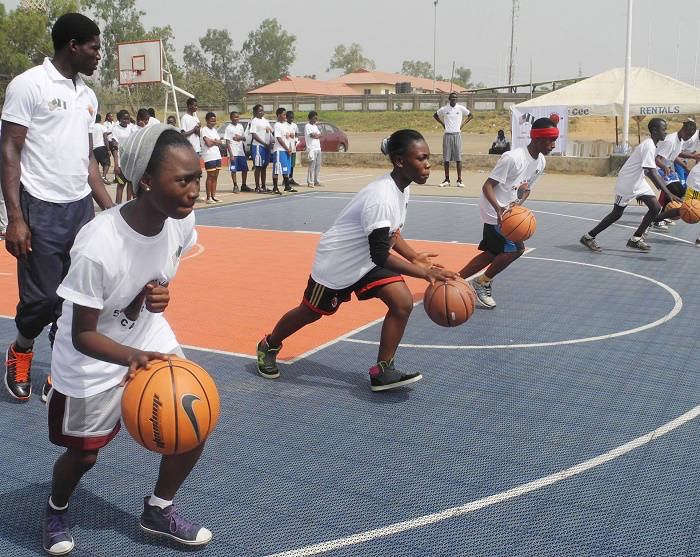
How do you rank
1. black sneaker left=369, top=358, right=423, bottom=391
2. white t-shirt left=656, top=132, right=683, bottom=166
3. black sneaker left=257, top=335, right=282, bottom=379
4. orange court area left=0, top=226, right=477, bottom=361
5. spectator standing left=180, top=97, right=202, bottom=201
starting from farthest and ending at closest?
spectator standing left=180, top=97, right=202, bottom=201, white t-shirt left=656, top=132, right=683, bottom=166, orange court area left=0, top=226, right=477, bottom=361, black sneaker left=257, top=335, right=282, bottom=379, black sneaker left=369, top=358, right=423, bottom=391

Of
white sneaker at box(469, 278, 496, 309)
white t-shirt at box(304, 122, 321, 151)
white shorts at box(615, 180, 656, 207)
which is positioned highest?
white t-shirt at box(304, 122, 321, 151)

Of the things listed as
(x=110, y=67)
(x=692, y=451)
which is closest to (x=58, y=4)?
(x=110, y=67)

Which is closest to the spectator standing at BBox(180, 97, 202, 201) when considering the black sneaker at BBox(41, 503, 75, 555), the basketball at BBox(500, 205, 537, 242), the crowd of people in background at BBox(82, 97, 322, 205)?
the crowd of people in background at BBox(82, 97, 322, 205)

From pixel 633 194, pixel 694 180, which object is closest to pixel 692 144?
pixel 694 180

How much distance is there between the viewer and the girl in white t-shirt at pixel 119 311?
2873 mm

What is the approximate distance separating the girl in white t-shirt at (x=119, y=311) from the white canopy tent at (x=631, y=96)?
22.2 metres

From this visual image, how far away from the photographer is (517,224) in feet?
23.9

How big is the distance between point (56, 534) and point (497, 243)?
5319 millimetres

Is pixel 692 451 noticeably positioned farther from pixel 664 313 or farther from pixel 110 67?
pixel 110 67

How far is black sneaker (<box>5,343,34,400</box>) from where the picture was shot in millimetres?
5039

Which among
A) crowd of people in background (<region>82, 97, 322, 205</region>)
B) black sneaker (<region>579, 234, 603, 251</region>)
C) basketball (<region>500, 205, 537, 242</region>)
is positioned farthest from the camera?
crowd of people in background (<region>82, 97, 322, 205</region>)

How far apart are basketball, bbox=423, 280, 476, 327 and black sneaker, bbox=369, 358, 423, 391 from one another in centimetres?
46

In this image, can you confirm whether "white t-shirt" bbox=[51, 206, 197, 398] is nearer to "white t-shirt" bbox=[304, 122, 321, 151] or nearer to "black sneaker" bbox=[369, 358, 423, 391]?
"black sneaker" bbox=[369, 358, 423, 391]

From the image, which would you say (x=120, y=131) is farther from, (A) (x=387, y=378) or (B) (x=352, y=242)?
(A) (x=387, y=378)
